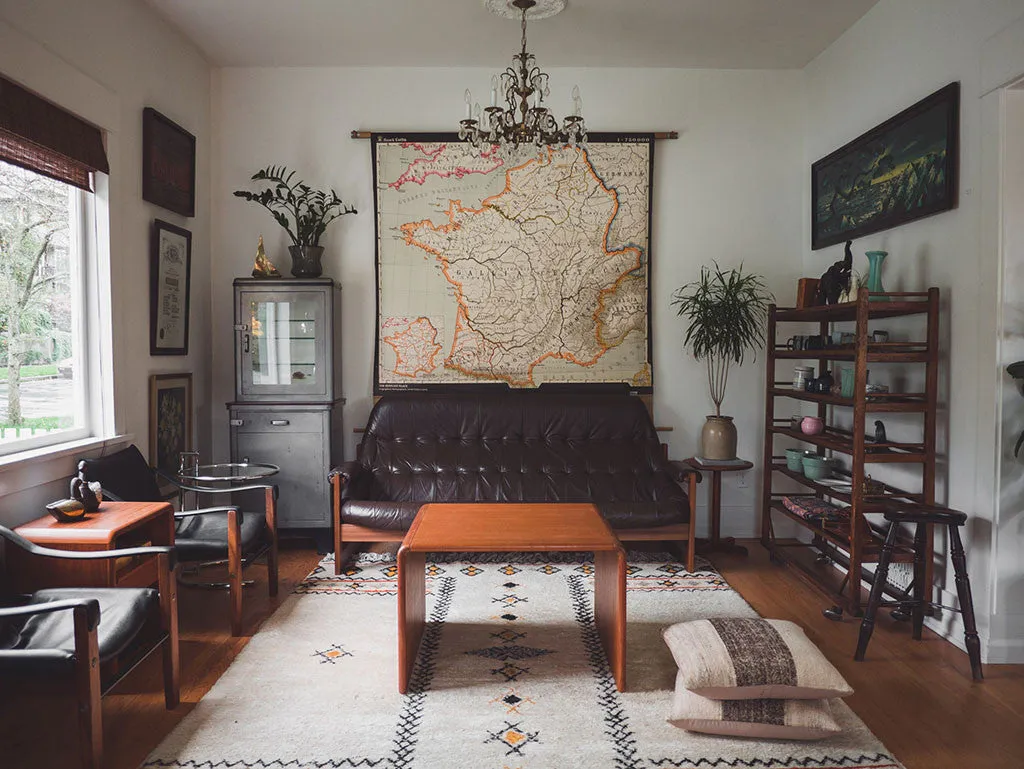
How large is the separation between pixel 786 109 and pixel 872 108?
38.8 inches

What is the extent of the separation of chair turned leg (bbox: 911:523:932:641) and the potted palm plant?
56.6 inches

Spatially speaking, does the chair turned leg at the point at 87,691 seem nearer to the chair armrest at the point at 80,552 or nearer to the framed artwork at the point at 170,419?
the chair armrest at the point at 80,552

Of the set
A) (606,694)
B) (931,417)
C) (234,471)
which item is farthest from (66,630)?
(931,417)

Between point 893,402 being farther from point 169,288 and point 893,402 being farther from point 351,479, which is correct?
point 169,288

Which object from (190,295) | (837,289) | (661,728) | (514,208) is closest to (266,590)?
(190,295)

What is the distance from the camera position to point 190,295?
446 centimetres

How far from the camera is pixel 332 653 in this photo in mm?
2957

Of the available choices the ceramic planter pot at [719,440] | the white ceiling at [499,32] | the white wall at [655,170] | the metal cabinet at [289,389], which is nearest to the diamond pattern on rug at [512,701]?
the metal cabinet at [289,389]

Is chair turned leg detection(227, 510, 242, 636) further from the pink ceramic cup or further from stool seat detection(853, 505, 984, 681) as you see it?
the pink ceramic cup

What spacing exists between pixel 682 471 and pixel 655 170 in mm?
2018

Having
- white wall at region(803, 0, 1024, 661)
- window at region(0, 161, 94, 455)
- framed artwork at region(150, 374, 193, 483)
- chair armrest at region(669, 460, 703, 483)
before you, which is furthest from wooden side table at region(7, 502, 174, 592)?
white wall at region(803, 0, 1024, 661)

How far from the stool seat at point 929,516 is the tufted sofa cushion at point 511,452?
1.27 m

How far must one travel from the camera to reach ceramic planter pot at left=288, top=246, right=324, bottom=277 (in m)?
4.53

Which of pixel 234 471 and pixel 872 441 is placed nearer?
pixel 872 441
